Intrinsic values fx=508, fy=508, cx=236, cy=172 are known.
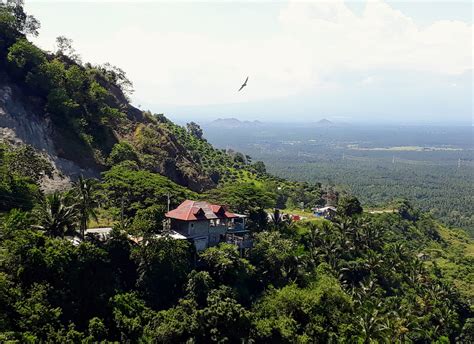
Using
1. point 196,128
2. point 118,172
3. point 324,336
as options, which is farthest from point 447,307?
point 196,128

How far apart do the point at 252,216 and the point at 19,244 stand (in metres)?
27.4

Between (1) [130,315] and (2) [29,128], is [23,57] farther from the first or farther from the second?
(1) [130,315]

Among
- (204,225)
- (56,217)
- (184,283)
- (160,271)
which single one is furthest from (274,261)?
(56,217)

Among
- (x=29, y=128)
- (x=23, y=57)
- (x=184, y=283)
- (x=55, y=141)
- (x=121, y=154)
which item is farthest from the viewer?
(x=121, y=154)

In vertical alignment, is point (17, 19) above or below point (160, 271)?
above

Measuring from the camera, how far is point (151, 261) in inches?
1555

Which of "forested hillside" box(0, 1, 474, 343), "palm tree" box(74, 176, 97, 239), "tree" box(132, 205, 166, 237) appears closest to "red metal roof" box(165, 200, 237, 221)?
"tree" box(132, 205, 166, 237)

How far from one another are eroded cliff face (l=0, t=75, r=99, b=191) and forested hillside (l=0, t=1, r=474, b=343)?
0.67 metres

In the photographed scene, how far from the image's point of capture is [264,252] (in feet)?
153

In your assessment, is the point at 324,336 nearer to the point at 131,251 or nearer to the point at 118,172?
the point at 131,251

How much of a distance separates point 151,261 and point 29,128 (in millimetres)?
31452

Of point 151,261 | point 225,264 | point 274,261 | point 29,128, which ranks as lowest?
point 274,261

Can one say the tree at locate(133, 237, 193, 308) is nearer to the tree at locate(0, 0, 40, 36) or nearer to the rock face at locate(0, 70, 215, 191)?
the rock face at locate(0, 70, 215, 191)

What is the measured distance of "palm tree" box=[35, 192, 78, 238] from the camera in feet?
125
